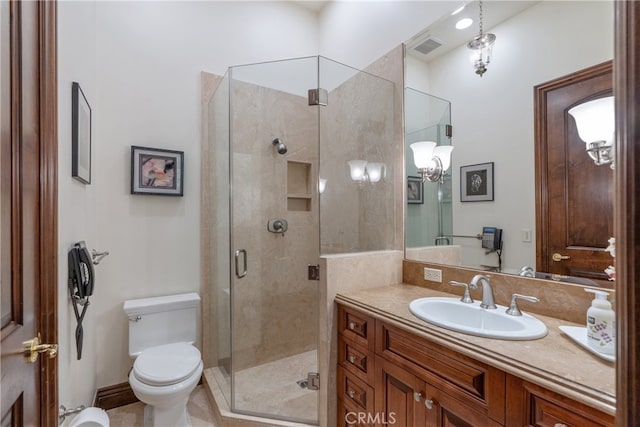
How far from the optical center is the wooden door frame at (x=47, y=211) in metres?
0.87

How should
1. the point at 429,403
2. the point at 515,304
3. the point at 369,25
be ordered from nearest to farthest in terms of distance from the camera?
the point at 429,403 → the point at 515,304 → the point at 369,25

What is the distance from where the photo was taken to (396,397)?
1.26m

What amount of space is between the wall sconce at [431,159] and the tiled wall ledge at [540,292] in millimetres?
573

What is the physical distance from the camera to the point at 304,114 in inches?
92.9

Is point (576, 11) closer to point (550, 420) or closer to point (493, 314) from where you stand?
point (493, 314)

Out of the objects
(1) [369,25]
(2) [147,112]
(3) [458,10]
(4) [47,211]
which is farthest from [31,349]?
(1) [369,25]

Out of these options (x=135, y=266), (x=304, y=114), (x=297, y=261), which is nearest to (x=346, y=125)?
(x=304, y=114)

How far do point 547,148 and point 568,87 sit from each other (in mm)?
257

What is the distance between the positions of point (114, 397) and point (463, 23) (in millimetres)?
3263

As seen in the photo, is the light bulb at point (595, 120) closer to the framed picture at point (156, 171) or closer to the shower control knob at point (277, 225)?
the shower control knob at point (277, 225)

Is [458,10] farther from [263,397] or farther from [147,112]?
[263,397]

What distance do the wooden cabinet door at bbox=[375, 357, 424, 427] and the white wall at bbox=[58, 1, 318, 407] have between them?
165 cm

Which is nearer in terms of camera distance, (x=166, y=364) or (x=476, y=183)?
(x=476, y=183)

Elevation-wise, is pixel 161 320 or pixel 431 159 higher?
pixel 431 159
